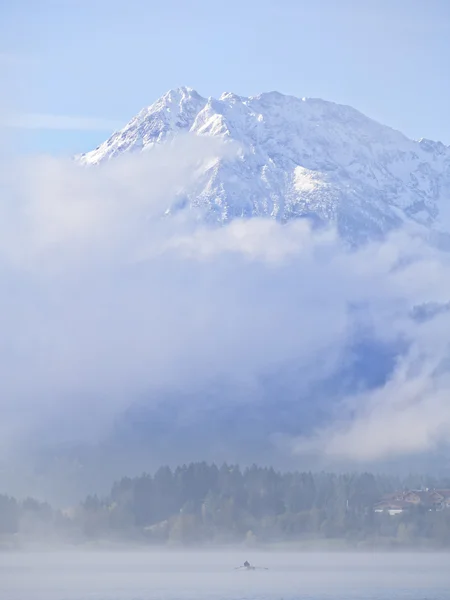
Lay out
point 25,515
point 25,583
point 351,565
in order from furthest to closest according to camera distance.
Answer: point 25,515, point 351,565, point 25,583

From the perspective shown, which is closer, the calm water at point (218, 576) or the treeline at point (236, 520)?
the calm water at point (218, 576)

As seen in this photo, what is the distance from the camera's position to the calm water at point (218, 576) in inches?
4968

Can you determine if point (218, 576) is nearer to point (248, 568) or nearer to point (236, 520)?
point (248, 568)

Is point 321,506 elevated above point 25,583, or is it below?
above

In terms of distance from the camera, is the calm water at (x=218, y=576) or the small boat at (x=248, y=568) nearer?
the calm water at (x=218, y=576)

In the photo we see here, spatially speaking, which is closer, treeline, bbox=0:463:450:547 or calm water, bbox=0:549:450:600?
calm water, bbox=0:549:450:600

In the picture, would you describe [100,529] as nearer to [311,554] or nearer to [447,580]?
[311,554]

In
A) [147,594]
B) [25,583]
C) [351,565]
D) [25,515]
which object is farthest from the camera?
[25,515]

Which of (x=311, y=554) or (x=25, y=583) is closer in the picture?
(x=25, y=583)

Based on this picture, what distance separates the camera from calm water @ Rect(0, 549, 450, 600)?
12619 cm

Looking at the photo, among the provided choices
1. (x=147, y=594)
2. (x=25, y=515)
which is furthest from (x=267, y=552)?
(x=147, y=594)

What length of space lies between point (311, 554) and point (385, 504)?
14235mm

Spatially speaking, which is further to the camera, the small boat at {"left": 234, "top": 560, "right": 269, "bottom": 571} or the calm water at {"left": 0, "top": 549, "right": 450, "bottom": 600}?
the small boat at {"left": 234, "top": 560, "right": 269, "bottom": 571}

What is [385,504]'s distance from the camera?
641ft
